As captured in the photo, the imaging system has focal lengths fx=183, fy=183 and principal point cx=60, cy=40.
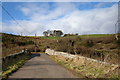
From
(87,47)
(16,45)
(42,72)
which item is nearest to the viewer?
(42,72)

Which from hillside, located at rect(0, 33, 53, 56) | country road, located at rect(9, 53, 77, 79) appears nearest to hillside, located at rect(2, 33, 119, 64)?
hillside, located at rect(0, 33, 53, 56)

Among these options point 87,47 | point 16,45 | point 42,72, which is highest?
point 87,47

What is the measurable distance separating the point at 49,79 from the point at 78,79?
5.06 ft

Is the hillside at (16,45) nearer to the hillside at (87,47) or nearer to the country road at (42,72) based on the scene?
the hillside at (87,47)

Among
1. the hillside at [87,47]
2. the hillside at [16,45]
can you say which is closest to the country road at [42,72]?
the hillside at [87,47]

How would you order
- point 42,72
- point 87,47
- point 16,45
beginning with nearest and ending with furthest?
1. point 42,72
2. point 87,47
3. point 16,45

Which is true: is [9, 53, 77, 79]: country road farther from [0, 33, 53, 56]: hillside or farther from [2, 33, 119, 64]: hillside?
[0, 33, 53, 56]: hillside

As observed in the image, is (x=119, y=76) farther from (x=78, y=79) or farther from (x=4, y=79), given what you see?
(x=4, y=79)

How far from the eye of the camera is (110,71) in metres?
10.2

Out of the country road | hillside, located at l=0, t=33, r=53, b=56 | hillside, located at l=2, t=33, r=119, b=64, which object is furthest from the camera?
hillside, located at l=0, t=33, r=53, b=56

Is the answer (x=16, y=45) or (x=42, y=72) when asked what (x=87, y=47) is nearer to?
(x=42, y=72)

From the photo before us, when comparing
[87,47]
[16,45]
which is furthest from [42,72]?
[16,45]

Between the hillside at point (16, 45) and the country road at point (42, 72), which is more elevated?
the hillside at point (16, 45)

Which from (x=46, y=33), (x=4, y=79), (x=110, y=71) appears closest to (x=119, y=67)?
(x=110, y=71)
